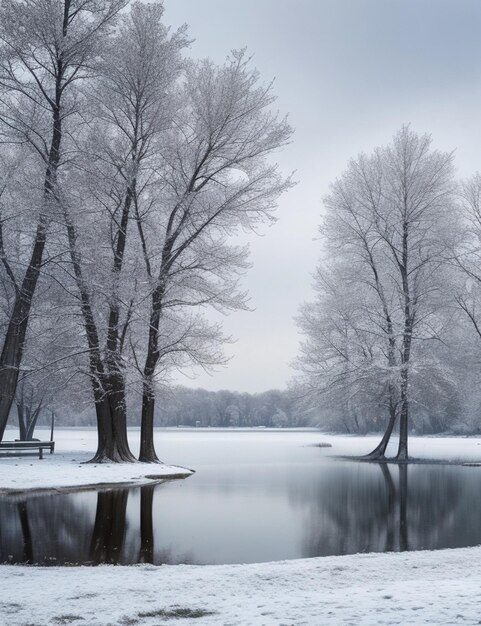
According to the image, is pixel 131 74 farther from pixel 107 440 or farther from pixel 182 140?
pixel 107 440

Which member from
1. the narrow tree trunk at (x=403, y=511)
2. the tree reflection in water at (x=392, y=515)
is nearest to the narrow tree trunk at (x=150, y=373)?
the tree reflection in water at (x=392, y=515)

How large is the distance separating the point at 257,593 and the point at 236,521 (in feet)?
18.7

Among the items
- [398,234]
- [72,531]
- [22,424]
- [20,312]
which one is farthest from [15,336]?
[22,424]

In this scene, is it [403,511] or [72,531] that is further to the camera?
[403,511]

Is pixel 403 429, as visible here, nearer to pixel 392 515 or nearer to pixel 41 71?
pixel 392 515

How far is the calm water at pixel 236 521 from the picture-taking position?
9.75 meters

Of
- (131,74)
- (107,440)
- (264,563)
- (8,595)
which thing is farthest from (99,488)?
(131,74)

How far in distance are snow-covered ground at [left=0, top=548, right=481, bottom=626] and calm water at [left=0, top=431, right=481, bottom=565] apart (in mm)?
1123

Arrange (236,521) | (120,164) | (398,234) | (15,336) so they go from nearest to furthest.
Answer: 1. (236,521)
2. (15,336)
3. (120,164)
4. (398,234)

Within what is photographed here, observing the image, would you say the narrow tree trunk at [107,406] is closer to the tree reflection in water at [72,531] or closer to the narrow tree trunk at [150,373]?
the narrow tree trunk at [150,373]

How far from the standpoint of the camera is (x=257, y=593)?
696 centimetres

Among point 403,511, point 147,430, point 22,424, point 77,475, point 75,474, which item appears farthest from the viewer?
point 22,424

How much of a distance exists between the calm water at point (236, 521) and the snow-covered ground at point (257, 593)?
1.12 metres

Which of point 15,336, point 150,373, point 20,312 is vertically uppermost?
point 20,312
